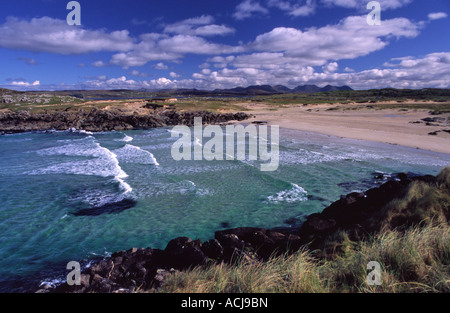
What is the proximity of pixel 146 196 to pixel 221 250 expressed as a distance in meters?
6.38

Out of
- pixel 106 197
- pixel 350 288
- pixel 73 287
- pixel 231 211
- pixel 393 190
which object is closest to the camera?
pixel 350 288

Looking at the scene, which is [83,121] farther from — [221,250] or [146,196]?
[221,250]

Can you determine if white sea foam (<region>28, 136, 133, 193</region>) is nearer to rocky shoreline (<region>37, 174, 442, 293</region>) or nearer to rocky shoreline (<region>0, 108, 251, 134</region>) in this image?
rocky shoreline (<region>37, 174, 442, 293</region>)

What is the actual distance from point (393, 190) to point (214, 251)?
6610 mm

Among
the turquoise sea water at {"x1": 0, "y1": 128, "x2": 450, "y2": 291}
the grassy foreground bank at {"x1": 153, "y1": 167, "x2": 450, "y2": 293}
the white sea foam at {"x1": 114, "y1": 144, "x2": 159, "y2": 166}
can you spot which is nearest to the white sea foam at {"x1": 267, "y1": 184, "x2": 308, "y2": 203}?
the turquoise sea water at {"x1": 0, "y1": 128, "x2": 450, "y2": 291}

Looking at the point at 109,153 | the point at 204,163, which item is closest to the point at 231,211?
the point at 204,163

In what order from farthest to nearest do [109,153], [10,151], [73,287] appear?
[10,151] < [109,153] < [73,287]

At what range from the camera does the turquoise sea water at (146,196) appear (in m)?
8.30

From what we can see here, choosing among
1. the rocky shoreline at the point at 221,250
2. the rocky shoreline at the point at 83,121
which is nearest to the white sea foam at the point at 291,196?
the rocky shoreline at the point at 221,250

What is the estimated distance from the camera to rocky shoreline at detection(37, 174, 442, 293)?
5.87 metres

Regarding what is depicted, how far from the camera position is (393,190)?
902 centimetres

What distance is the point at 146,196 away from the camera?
1222 cm

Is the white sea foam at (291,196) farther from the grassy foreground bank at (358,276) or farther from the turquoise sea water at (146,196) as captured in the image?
the grassy foreground bank at (358,276)
